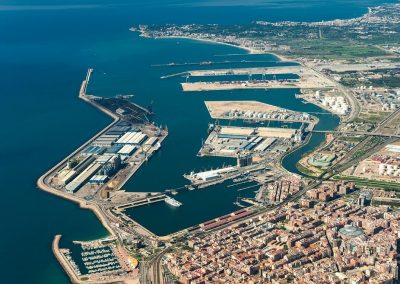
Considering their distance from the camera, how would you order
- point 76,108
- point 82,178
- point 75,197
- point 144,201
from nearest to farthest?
1. point 144,201
2. point 75,197
3. point 82,178
4. point 76,108

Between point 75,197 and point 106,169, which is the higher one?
point 106,169

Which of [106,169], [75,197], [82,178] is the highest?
[106,169]

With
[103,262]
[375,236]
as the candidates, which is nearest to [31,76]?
[103,262]

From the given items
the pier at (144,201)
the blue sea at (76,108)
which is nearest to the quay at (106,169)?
the pier at (144,201)

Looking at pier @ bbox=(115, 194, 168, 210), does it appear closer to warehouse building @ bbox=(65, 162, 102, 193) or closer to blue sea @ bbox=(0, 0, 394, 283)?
blue sea @ bbox=(0, 0, 394, 283)

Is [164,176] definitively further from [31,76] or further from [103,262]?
[31,76]

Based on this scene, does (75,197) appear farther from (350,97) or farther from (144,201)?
(350,97)

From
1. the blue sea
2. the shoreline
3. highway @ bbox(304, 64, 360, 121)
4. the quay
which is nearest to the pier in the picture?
the quay

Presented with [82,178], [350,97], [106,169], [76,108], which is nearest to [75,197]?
[82,178]

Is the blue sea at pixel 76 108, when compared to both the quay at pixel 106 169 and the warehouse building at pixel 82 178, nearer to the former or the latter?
the quay at pixel 106 169
